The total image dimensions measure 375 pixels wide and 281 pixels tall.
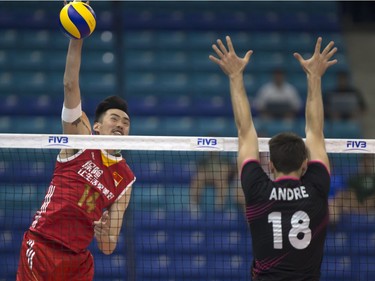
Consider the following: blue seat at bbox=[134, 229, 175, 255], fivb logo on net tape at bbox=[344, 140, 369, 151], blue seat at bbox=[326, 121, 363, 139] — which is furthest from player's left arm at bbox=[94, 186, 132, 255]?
blue seat at bbox=[326, 121, 363, 139]

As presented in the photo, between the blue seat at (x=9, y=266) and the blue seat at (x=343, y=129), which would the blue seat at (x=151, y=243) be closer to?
the blue seat at (x=9, y=266)

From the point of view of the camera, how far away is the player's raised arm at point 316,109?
240 inches

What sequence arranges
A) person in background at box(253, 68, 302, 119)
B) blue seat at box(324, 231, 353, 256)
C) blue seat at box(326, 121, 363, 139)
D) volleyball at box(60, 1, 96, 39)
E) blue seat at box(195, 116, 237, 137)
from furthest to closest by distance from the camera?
person in background at box(253, 68, 302, 119) → blue seat at box(326, 121, 363, 139) → blue seat at box(195, 116, 237, 137) → blue seat at box(324, 231, 353, 256) → volleyball at box(60, 1, 96, 39)

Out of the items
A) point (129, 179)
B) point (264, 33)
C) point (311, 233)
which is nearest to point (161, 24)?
point (264, 33)

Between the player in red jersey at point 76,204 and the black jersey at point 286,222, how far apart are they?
216 centimetres

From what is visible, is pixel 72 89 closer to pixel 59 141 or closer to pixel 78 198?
pixel 59 141

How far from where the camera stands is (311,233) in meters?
5.85

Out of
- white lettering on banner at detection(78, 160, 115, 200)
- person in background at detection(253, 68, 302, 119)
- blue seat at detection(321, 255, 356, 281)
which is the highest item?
person in background at detection(253, 68, 302, 119)

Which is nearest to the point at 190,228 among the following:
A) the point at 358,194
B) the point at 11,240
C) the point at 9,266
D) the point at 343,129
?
the point at 358,194

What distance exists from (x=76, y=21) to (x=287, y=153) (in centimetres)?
264

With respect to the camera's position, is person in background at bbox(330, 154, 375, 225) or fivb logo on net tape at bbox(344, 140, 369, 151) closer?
fivb logo on net tape at bbox(344, 140, 369, 151)

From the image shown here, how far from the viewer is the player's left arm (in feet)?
25.2

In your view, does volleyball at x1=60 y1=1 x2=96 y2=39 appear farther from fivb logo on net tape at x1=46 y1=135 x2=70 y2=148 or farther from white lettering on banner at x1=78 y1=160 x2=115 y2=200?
white lettering on banner at x1=78 y1=160 x2=115 y2=200

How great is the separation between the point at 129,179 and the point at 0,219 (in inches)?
274
